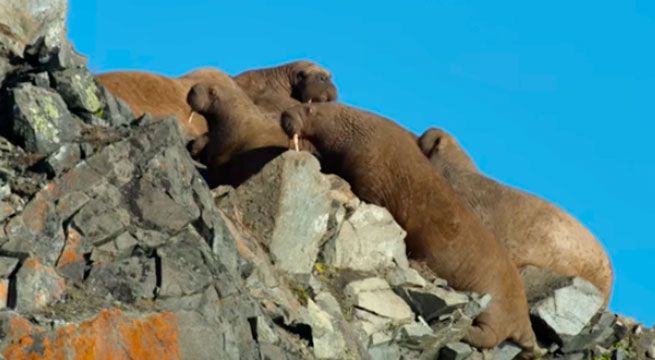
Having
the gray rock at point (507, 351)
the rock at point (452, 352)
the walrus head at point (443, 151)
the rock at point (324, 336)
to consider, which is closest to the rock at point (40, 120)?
the rock at point (324, 336)

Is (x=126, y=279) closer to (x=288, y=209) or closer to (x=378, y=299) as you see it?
(x=288, y=209)

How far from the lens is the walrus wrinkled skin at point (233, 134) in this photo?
1761 centimetres

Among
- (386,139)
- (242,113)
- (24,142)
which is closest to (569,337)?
(386,139)

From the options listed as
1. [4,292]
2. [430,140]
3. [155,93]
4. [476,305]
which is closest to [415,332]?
[476,305]

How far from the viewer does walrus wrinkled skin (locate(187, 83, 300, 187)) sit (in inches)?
693

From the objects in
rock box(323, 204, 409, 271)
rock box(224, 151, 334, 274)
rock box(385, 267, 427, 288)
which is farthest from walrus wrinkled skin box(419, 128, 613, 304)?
rock box(224, 151, 334, 274)

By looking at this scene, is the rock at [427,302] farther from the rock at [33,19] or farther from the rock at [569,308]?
the rock at [33,19]

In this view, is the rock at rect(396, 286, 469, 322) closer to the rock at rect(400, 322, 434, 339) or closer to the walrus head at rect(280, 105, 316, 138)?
the rock at rect(400, 322, 434, 339)

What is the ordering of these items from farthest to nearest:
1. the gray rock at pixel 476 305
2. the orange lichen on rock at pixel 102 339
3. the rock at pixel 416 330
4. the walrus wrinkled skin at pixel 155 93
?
the walrus wrinkled skin at pixel 155 93 < the gray rock at pixel 476 305 < the rock at pixel 416 330 < the orange lichen on rock at pixel 102 339

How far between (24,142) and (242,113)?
22.2 feet

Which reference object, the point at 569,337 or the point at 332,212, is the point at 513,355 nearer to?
the point at 569,337

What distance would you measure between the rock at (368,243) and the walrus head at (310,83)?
301 inches

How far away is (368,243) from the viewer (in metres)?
16.2

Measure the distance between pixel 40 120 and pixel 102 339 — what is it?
2386mm
